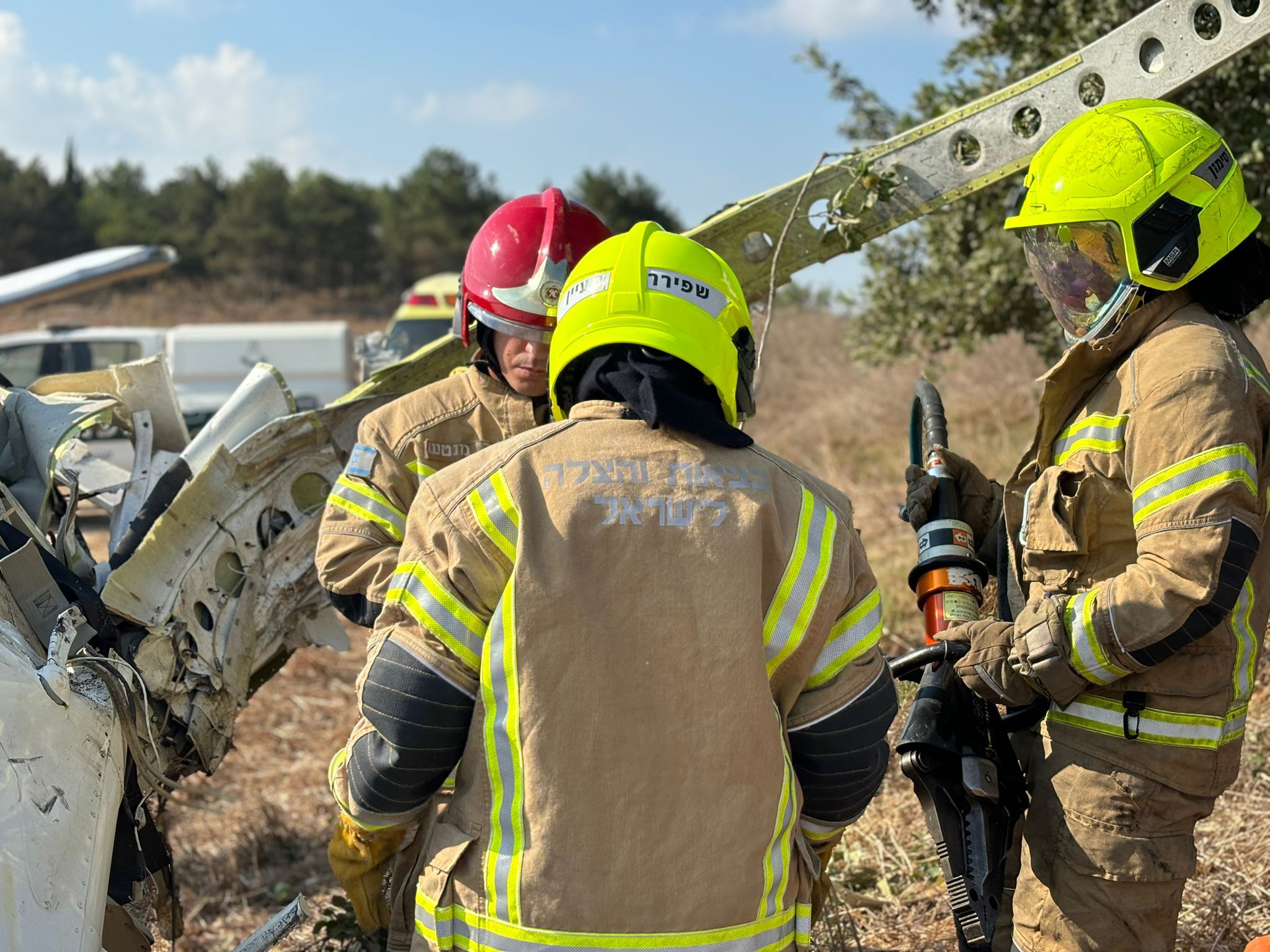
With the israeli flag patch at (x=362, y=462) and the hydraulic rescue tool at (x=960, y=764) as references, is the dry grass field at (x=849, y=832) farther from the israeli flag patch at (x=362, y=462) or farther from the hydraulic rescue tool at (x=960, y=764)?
the israeli flag patch at (x=362, y=462)

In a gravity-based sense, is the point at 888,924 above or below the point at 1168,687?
below

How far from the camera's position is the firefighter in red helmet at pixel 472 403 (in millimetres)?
2922

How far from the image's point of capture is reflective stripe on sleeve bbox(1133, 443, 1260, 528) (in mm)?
2256

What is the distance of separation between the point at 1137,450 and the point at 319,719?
5.42 meters

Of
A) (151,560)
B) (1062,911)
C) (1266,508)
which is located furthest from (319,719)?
(1266,508)

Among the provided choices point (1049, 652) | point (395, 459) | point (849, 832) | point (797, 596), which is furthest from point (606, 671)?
point (849, 832)

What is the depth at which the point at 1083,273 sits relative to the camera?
8.63ft

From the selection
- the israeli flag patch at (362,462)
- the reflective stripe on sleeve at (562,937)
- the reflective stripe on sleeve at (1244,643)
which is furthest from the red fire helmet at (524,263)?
the reflective stripe on sleeve at (1244,643)

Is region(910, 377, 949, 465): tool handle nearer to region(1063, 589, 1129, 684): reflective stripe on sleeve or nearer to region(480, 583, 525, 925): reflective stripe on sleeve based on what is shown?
region(1063, 589, 1129, 684): reflective stripe on sleeve

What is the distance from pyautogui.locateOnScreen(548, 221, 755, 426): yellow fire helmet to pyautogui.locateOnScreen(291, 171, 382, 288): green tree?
1549 inches

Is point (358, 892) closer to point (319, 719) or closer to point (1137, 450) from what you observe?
point (1137, 450)

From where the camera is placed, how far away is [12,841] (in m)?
1.91

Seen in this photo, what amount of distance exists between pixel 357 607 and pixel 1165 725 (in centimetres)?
183

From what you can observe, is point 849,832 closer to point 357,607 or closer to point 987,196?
point 357,607
